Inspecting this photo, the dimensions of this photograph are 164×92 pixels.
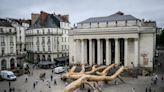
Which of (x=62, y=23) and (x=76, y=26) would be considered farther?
(x=62, y=23)

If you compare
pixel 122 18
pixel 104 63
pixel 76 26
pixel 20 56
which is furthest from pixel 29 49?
pixel 122 18

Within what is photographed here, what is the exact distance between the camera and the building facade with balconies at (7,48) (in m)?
62.2

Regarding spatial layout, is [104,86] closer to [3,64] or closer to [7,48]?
[3,64]

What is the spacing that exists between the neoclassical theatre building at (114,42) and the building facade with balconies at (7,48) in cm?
1655

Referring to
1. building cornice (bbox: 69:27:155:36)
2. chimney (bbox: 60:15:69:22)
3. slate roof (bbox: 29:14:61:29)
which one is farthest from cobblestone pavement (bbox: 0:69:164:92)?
chimney (bbox: 60:15:69:22)

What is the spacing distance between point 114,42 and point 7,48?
2912cm

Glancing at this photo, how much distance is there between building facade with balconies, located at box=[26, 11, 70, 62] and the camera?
78188 mm

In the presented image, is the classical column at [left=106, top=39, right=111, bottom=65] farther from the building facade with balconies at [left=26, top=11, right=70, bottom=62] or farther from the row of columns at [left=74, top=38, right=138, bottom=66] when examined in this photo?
the building facade with balconies at [left=26, top=11, right=70, bottom=62]

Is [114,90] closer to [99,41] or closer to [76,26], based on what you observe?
[99,41]

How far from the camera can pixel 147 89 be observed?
1720 inches

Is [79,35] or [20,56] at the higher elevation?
[79,35]

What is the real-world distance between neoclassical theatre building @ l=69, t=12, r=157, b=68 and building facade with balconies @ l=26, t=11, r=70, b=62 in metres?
11.0

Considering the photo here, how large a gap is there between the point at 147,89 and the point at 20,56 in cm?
4055

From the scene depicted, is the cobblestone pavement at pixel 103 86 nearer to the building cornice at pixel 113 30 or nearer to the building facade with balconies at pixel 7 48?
the building facade with balconies at pixel 7 48
